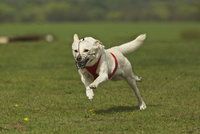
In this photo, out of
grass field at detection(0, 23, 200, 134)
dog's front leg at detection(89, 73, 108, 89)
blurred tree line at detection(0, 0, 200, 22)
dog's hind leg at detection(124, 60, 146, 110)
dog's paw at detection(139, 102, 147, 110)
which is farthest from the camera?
blurred tree line at detection(0, 0, 200, 22)

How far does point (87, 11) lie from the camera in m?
139

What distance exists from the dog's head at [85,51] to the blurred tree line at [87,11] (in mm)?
102269

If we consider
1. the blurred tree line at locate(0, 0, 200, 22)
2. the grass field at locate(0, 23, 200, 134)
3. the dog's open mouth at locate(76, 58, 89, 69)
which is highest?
the dog's open mouth at locate(76, 58, 89, 69)

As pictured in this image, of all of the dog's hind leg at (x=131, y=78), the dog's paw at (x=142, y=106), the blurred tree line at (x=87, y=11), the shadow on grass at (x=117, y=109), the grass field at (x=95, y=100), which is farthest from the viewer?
the blurred tree line at (x=87, y=11)

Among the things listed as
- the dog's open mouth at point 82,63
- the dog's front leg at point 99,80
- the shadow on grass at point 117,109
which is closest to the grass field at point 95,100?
the shadow on grass at point 117,109

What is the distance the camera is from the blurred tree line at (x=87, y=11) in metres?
126

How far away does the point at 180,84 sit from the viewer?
17.0 metres

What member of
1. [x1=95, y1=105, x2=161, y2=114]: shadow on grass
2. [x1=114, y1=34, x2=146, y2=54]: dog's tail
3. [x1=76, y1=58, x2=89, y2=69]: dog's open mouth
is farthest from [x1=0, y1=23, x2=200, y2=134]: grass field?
[x1=114, y1=34, x2=146, y2=54]: dog's tail

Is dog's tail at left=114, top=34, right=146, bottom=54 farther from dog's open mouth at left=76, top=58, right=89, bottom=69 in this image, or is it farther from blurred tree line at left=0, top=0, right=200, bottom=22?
blurred tree line at left=0, top=0, right=200, bottom=22

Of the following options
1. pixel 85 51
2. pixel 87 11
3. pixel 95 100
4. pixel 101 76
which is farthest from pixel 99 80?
pixel 87 11

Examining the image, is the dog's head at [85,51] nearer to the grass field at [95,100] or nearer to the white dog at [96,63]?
the white dog at [96,63]

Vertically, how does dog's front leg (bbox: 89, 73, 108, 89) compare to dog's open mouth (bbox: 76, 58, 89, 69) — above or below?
below

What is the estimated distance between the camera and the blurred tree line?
125812 mm

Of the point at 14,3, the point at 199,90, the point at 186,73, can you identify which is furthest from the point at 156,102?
the point at 14,3
